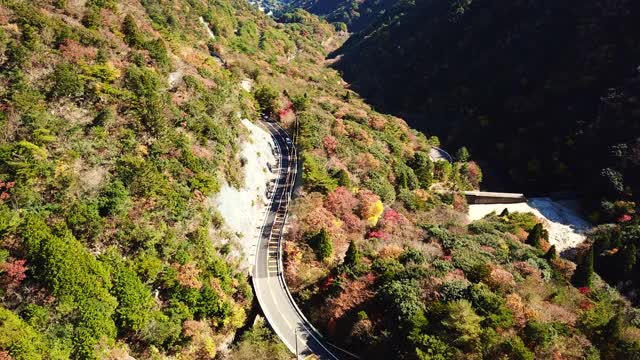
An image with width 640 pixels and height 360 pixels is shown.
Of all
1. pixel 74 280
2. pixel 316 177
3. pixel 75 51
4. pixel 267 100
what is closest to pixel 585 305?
pixel 316 177

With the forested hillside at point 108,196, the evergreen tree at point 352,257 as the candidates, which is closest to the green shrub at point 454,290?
the evergreen tree at point 352,257

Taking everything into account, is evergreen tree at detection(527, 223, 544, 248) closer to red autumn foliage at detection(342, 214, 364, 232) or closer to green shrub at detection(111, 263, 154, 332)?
red autumn foliage at detection(342, 214, 364, 232)

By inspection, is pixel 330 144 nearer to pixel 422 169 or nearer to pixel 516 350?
pixel 422 169

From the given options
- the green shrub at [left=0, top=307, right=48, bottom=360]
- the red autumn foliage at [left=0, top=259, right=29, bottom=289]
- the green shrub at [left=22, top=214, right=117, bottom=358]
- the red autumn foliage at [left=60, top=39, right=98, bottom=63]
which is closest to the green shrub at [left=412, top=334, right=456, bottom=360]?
the green shrub at [left=22, top=214, right=117, bottom=358]

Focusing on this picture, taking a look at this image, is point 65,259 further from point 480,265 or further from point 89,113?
point 480,265

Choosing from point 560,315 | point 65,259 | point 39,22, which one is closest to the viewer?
point 65,259

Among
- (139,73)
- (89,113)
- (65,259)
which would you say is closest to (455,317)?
(65,259)

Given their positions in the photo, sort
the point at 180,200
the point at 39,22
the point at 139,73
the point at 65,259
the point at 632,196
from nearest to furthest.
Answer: the point at 65,259 → the point at 180,200 → the point at 39,22 → the point at 139,73 → the point at 632,196
